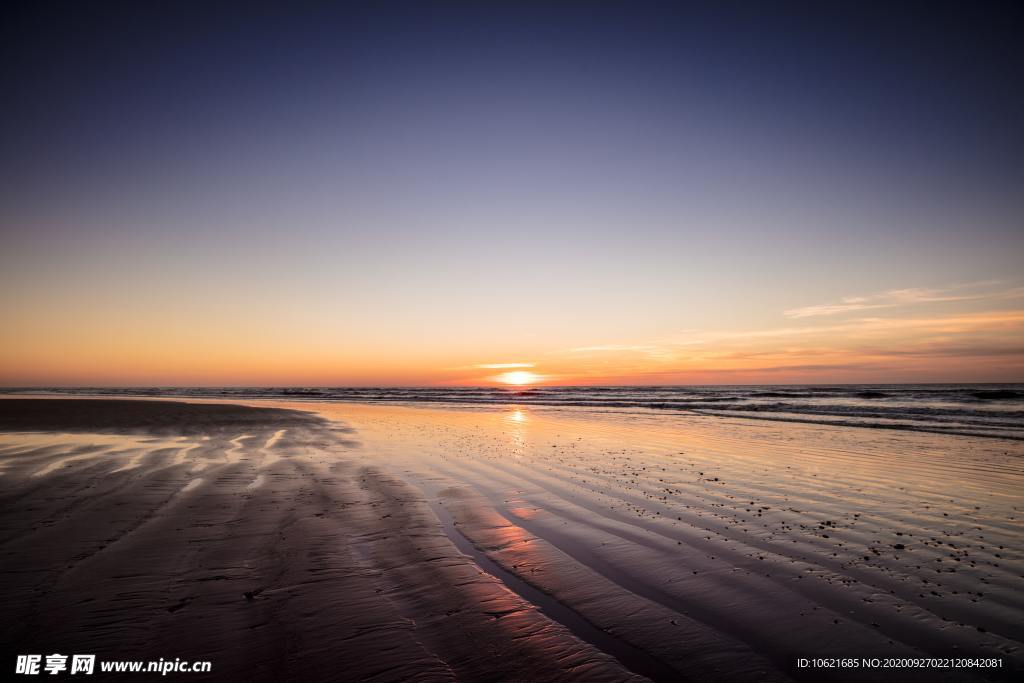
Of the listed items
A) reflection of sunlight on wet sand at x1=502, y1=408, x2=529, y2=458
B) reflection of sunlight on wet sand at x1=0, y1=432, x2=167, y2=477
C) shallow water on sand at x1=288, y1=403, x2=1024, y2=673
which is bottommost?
shallow water on sand at x1=288, y1=403, x2=1024, y2=673

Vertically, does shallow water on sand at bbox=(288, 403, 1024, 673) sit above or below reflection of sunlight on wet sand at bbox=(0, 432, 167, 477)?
below

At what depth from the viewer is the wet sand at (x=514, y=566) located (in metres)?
4.21

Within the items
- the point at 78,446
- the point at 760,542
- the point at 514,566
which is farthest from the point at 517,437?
the point at 78,446

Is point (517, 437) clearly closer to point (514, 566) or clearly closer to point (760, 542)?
point (760, 542)

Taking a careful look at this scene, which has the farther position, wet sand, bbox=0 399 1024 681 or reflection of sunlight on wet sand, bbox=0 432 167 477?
reflection of sunlight on wet sand, bbox=0 432 167 477

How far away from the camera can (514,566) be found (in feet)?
20.3

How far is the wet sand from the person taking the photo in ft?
13.8

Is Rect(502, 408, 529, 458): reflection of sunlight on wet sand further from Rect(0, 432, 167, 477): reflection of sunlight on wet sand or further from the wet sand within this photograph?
Rect(0, 432, 167, 477): reflection of sunlight on wet sand

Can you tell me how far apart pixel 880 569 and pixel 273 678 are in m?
6.93

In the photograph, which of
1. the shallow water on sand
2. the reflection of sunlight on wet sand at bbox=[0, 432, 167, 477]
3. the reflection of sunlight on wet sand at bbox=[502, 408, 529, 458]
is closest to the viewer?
the shallow water on sand

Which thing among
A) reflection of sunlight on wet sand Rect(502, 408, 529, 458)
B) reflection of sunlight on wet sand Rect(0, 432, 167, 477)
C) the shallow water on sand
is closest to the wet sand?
the shallow water on sand

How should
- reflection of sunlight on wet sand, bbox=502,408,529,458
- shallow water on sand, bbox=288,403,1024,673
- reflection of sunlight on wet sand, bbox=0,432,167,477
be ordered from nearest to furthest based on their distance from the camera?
1. shallow water on sand, bbox=288,403,1024,673
2. reflection of sunlight on wet sand, bbox=0,432,167,477
3. reflection of sunlight on wet sand, bbox=502,408,529,458

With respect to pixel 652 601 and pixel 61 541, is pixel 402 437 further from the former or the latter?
pixel 652 601

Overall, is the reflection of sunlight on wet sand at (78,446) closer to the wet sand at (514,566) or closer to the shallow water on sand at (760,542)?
the wet sand at (514,566)
